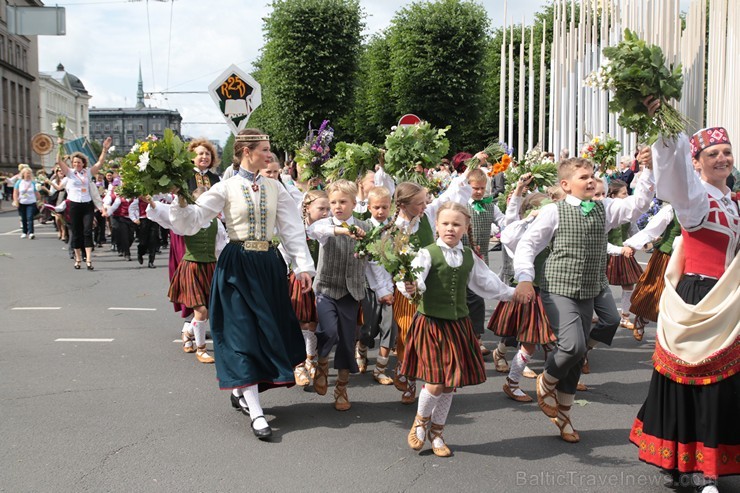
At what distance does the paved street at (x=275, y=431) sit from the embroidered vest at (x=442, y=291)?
3.12ft

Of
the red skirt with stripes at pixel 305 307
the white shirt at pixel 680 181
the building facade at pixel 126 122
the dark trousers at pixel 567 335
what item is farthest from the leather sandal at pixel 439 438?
the building facade at pixel 126 122

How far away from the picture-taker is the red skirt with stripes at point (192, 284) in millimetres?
7715

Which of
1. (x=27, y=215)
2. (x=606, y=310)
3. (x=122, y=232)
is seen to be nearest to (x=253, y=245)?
(x=606, y=310)

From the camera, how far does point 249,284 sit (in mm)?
5688

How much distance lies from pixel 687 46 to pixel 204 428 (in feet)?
45.0

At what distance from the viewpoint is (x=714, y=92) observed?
46.8ft

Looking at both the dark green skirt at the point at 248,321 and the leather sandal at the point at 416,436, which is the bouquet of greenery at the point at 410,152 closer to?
the dark green skirt at the point at 248,321

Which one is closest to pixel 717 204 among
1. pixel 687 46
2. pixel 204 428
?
pixel 204 428

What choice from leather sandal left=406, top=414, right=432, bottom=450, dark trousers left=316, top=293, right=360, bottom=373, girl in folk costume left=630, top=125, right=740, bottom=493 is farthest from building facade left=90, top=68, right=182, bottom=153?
girl in folk costume left=630, top=125, right=740, bottom=493

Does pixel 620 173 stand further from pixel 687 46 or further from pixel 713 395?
pixel 713 395

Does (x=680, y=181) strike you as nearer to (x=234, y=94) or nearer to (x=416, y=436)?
(x=416, y=436)

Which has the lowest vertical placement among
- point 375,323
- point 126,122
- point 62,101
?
point 375,323

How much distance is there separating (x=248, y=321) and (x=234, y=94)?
21.4ft

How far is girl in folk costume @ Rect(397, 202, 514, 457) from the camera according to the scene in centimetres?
500
